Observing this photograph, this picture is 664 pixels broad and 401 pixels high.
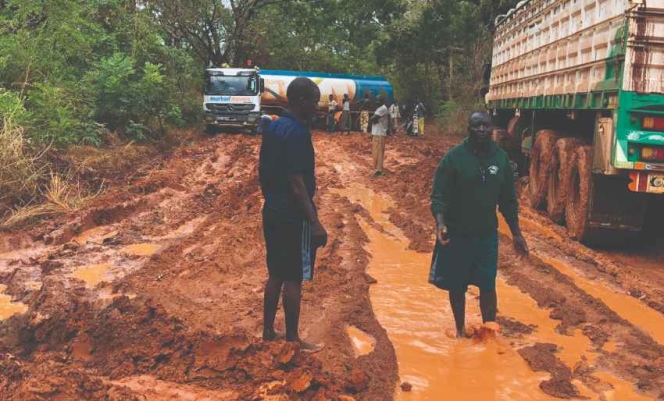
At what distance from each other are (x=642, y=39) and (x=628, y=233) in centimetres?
236

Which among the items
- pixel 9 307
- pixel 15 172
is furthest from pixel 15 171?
pixel 9 307

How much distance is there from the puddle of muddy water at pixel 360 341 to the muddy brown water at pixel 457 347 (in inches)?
2.3

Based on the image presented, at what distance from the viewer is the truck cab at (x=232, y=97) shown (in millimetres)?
23812

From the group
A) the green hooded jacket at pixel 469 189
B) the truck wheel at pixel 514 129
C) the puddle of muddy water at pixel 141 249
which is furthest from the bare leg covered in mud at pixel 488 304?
the truck wheel at pixel 514 129

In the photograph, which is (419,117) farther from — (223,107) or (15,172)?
(15,172)

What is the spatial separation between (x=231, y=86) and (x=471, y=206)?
20.5m

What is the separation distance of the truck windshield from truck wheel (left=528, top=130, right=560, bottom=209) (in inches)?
591

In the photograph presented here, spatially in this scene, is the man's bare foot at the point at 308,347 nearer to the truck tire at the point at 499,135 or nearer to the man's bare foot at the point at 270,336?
the man's bare foot at the point at 270,336

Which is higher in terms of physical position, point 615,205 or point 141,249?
point 615,205

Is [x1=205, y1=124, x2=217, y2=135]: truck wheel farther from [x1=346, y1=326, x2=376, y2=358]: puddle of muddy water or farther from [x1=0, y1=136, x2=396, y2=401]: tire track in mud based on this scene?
[x1=346, y1=326, x2=376, y2=358]: puddle of muddy water

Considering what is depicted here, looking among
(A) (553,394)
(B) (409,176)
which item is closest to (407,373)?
(A) (553,394)

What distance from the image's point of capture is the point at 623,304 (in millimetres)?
5902

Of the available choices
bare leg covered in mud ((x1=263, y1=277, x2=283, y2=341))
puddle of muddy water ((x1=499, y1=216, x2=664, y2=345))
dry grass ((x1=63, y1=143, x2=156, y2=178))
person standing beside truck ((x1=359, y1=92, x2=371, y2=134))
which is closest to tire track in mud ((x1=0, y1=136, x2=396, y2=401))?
bare leg covered in mud ((x1=263, y1=277, x2=283, y2=341))

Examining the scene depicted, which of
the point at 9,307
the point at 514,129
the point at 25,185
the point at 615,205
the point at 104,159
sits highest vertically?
the point at 514,129
